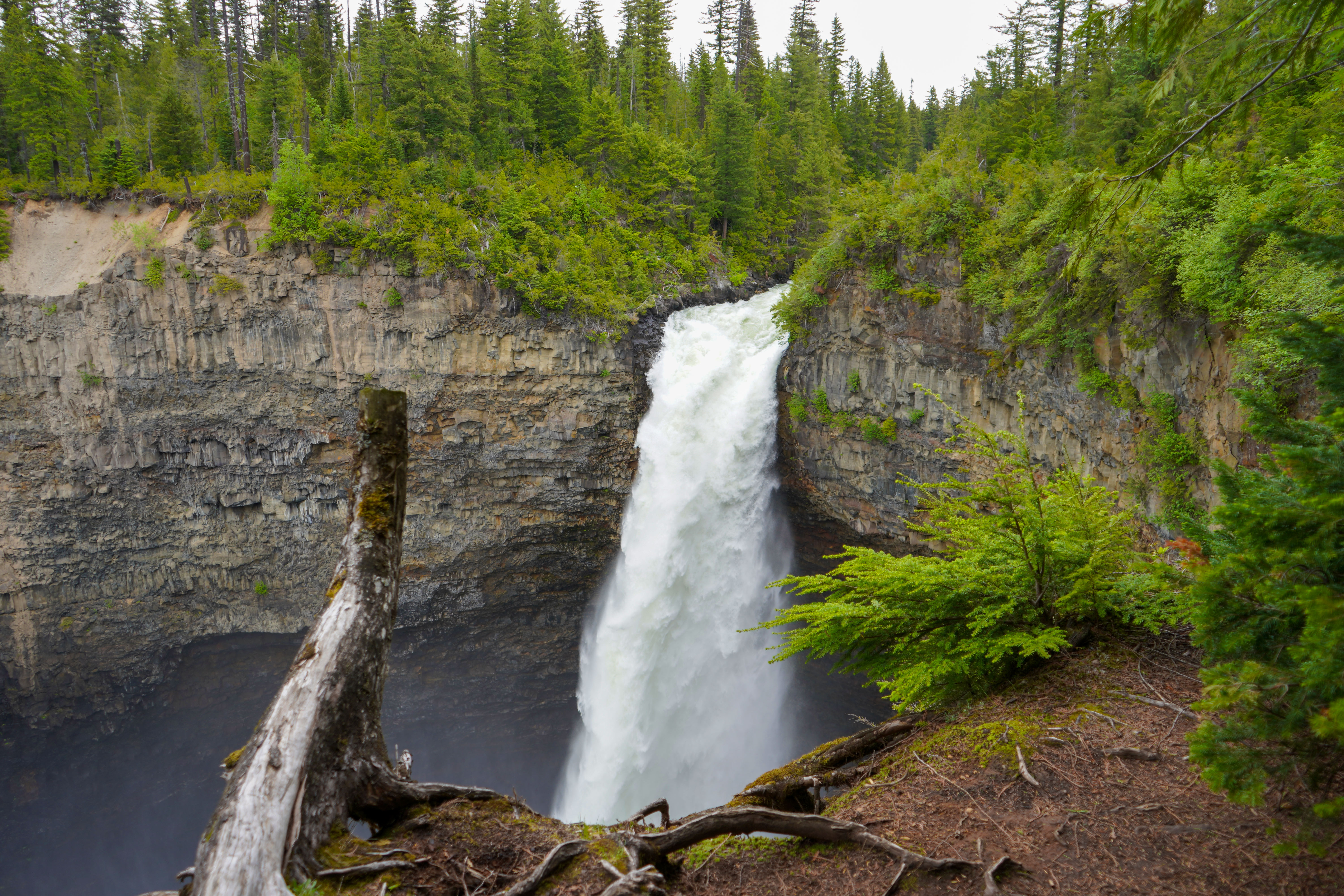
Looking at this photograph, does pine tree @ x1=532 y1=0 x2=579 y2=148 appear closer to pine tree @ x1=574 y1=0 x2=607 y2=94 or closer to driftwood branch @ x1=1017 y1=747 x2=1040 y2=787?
pine tree @ x1=574 y1=0 x2=607 y2=94

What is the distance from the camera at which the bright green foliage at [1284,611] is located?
→ 2271 millimetres

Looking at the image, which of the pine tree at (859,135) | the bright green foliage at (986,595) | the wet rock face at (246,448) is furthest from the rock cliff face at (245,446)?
the pine tree at (859,135)

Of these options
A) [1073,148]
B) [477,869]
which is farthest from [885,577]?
[1073,148]

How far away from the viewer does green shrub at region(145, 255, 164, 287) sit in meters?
19.2

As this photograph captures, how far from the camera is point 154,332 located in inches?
762

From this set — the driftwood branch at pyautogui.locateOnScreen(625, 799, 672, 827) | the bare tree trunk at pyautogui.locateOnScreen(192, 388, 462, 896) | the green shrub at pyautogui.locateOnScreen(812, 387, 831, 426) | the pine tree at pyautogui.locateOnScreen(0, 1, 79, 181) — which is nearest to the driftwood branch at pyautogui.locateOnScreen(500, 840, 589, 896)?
the driftwood branch at pyautogui.locateOnScreen(625, 799, 672, 827)

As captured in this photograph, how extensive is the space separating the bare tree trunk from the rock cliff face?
15058 mm

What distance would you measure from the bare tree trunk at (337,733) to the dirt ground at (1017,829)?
0.80ft

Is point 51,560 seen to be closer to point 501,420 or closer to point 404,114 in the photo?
point 501,420

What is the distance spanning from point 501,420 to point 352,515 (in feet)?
50.9

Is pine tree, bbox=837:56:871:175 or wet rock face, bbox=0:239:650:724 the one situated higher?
pine tree, bbox=837:56:871:175

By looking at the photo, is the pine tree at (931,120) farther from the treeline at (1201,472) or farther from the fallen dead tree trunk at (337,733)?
the fallen dead tree trunk at (337,733)

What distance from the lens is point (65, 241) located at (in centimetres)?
2033

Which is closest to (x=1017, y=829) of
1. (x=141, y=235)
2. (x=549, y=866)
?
(x=549, y=866)
